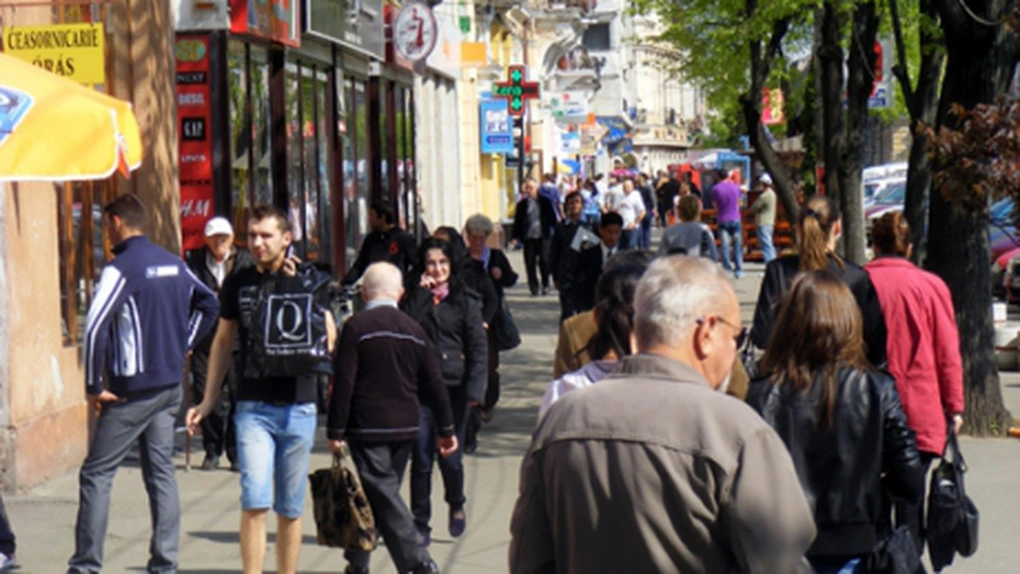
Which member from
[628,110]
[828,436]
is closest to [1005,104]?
[828,436]

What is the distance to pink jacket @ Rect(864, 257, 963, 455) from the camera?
713 centimetres

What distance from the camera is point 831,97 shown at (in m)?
18.3

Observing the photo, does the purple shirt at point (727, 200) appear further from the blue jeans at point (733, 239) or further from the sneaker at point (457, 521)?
the sneaker at point (457, 521)

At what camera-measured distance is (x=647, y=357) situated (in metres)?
3.58

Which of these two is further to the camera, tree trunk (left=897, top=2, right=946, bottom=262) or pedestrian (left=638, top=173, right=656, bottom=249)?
pedestrian (left=638, top=173, right=656, bottom=249)

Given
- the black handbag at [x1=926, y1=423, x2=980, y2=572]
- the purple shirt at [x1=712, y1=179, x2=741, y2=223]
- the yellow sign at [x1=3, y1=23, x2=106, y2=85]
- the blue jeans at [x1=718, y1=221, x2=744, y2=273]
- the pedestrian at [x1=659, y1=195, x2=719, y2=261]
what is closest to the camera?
the black handbag at [x1=926, y1=423, x2=980, y2=572]

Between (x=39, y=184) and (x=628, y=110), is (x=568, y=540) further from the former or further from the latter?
(x=628, y=110)

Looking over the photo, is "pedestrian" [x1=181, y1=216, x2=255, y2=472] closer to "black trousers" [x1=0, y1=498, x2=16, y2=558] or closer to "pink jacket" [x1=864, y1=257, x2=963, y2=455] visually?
"black trousers" [x1=0, y1=498, x2=16, y2=558]

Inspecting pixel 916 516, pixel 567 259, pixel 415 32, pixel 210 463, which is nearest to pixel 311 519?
pixel 210 463

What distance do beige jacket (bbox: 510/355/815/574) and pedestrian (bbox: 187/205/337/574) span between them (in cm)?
404

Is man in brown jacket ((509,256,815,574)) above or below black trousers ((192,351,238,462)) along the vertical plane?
above

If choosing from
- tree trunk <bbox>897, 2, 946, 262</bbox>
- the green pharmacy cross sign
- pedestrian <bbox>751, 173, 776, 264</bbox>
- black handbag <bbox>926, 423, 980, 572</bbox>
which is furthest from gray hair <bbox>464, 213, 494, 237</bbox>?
the green pharmacy cross sign

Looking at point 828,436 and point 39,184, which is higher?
point 39,184

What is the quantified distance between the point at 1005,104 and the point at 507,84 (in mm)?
23271
